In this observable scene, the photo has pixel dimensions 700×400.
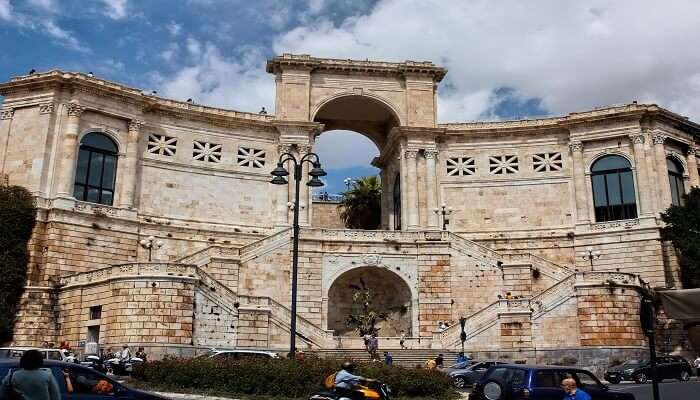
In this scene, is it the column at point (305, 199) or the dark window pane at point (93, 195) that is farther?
the column at point (305, 199)

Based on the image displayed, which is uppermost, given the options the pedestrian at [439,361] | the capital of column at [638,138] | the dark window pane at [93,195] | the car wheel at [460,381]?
the capital of column at [638,138]

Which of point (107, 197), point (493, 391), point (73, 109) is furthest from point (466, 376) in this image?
point (73, 109)

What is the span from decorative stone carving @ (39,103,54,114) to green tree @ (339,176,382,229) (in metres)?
27.0

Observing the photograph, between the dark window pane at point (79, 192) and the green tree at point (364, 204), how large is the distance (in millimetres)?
25078

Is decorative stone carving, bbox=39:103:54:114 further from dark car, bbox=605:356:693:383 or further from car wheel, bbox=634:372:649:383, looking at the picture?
car wheel, bbox=634:372:649:383

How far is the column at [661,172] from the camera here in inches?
1618

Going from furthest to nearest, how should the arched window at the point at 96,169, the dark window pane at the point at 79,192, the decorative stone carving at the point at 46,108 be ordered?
the arched window at the point at 96,169 < the dark window pane at the point at 79,192 < the decorative stone carving at the point at 46,108

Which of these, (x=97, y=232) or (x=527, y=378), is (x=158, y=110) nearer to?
(x=97, y=232)

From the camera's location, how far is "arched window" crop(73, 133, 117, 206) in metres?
38.3

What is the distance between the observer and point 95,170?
128ft

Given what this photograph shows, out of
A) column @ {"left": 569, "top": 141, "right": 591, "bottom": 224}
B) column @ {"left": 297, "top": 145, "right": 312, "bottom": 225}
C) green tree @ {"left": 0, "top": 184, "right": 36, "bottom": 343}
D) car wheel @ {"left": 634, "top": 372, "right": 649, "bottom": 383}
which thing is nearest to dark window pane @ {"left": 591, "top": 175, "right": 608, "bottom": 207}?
column @ {"left": 569, "top": 141, "right": 591, "bottom": 224}

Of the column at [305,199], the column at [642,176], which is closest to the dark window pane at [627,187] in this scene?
the column at [642,176]

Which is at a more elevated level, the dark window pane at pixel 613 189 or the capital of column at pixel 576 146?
the capital of column at pixel 576 146

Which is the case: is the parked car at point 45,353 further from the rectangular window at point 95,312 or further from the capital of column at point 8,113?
the capital of column at point 8,113
